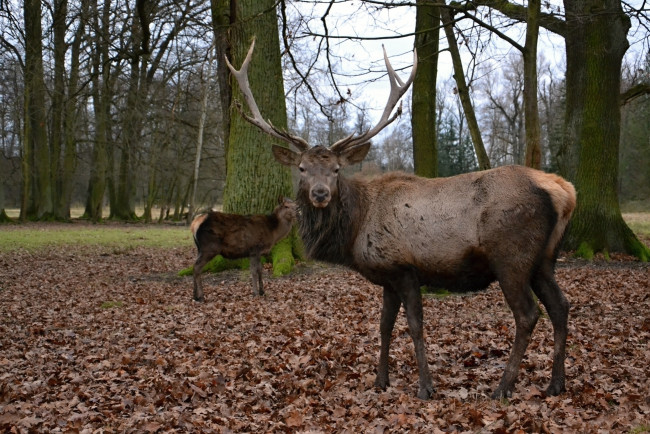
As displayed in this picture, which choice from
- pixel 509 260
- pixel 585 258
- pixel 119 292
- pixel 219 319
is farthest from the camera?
pixel 585 258

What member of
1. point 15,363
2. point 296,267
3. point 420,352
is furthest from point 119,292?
point 420,352

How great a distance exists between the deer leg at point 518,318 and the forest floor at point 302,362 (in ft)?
0.55

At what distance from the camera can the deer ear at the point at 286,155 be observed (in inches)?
245

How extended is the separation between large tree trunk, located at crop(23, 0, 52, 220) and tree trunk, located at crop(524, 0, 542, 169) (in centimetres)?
2122

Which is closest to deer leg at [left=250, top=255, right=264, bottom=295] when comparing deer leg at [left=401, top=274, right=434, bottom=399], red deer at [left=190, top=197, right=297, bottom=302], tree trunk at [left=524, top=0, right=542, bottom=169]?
red deer at [left=190, top=197, right=297, bottom=302]

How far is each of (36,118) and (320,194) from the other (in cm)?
2731

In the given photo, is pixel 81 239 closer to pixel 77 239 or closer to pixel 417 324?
pixel 77 239

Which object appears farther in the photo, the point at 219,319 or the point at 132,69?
the point at 132,69

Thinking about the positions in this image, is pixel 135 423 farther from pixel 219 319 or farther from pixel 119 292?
pixel 119 292

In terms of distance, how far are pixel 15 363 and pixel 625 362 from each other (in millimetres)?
6107

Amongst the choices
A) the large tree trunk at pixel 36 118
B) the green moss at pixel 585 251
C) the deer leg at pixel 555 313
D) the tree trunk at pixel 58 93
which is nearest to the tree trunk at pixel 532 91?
the deer leg at pixel 555 313

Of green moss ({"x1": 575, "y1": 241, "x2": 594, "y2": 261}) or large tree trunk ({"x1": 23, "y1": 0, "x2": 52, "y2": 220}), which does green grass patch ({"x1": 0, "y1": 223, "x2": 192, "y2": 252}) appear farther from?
green moss ({"x1": 575, "y1": 241, "x2": 594, "y2": 261})

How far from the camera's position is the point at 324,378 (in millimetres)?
5516

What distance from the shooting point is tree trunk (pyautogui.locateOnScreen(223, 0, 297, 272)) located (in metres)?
11.8
